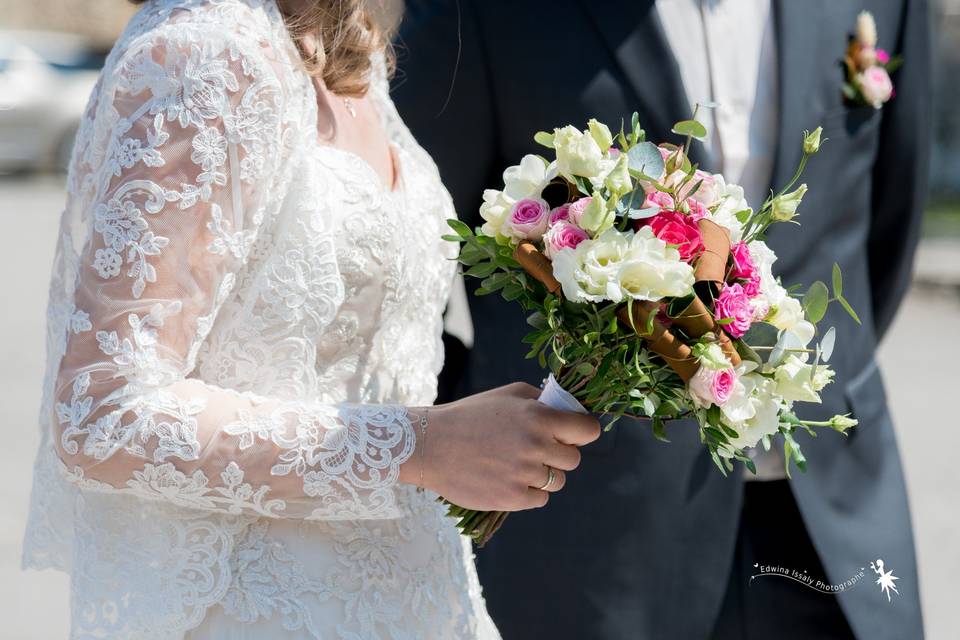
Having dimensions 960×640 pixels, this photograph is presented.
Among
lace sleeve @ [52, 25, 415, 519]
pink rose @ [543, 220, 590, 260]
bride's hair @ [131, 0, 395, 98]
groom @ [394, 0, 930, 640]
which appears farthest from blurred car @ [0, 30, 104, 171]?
pink rose @ [543, 220, 590, 260]

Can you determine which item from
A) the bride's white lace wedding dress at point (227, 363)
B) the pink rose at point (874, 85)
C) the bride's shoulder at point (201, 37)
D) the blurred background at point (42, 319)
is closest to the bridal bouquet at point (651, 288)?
the bride's white lace wedding dress at point (227, 363)

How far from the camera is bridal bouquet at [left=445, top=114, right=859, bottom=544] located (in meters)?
1.68

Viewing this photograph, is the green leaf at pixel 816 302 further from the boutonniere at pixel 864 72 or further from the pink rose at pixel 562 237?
the boutonniere at pixel 864 72

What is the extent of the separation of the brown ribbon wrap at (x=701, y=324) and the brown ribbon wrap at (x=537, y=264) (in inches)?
6.5

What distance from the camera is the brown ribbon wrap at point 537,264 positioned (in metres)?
1.72

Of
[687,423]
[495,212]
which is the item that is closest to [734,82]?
[687,423]

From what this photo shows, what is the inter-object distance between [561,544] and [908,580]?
0.75 metres

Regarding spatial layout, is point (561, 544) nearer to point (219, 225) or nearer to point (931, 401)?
point (219, 225)

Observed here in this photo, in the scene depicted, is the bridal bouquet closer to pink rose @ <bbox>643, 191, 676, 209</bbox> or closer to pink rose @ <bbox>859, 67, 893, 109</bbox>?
Answer: pink rose @ <bbox>643, 191, 676, 209</bbox>

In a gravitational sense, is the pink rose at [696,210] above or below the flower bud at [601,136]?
below

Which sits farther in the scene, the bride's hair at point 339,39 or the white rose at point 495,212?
the bride's hair at point 339,39

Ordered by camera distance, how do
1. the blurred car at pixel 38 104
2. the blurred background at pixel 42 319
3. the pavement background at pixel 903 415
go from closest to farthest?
the pavement background at pixel 903 415 < the blurred background at pixel 42 319 < the blurred car at pixel 38 104

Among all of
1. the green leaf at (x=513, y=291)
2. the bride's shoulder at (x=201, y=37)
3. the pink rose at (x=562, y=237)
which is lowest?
the green leaf at (x=513, y=291)

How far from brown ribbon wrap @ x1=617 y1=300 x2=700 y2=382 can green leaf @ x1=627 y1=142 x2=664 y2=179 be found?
0.18 metres
